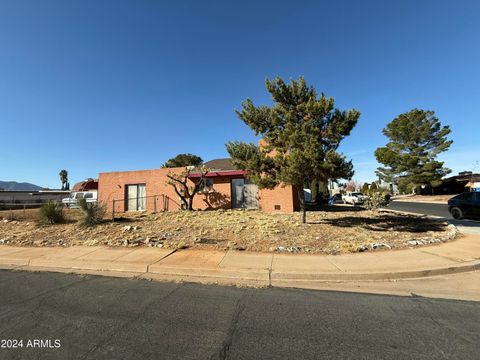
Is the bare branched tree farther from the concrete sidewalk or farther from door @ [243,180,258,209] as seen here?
the concrete sidewalk

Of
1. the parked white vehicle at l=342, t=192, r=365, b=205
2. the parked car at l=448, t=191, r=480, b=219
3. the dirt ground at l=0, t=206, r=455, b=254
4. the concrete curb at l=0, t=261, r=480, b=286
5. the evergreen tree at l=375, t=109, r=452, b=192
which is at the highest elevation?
the evergreen tree at l=375, t=109, r=452, b=192

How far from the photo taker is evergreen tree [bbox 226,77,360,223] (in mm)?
10141

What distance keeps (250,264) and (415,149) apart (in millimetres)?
45976

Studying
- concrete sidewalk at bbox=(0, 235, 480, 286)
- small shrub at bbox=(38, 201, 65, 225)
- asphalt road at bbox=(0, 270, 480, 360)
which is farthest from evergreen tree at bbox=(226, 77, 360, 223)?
small shrub at bbox=(38, 201, 65, 225)

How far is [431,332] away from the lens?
3623 millimetres

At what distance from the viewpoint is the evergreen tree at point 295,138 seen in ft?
33.3

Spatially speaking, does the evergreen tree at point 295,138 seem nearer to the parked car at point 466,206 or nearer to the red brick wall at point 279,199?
the red brick wall at point 279,199

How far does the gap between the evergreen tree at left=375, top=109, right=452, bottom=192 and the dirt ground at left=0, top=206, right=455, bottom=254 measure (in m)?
34.2

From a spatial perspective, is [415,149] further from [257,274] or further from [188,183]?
[257,274]

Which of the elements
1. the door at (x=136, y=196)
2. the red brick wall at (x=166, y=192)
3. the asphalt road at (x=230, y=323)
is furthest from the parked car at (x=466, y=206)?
the door at (x=136, y=196)

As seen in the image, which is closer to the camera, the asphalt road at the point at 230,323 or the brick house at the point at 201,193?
the asphalt road at the point at 230,323

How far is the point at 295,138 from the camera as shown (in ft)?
33.9

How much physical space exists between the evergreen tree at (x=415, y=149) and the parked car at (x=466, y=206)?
94.9 feet

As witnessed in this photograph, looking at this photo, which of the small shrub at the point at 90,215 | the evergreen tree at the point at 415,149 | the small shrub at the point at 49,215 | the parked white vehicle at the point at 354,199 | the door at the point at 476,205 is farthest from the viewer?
the evergreen tree at the point at 415,149
